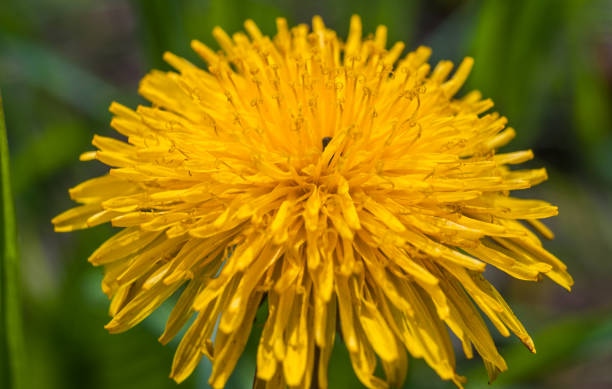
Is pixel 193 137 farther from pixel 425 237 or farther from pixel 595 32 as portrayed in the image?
pixel 595 32

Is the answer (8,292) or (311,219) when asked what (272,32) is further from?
(8,292)

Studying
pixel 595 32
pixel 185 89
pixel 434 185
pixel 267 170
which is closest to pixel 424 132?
pixel 434 185

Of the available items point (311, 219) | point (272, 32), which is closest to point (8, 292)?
point (311, 219)

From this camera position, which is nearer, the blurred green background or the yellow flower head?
the yellow flower head

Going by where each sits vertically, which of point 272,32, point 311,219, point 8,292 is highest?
point 272,32

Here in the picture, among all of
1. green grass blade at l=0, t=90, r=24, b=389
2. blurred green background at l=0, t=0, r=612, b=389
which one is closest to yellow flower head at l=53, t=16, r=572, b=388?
green grass blade at l=0, t=90, r=24, b=389

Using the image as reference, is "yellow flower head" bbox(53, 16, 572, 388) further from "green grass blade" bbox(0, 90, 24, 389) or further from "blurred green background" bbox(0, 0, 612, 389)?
"blurred green background" bbox(0, 0, 612, 389)

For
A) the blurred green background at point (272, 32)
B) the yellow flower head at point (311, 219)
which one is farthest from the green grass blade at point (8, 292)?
the blurred green background at point (272, 32)
